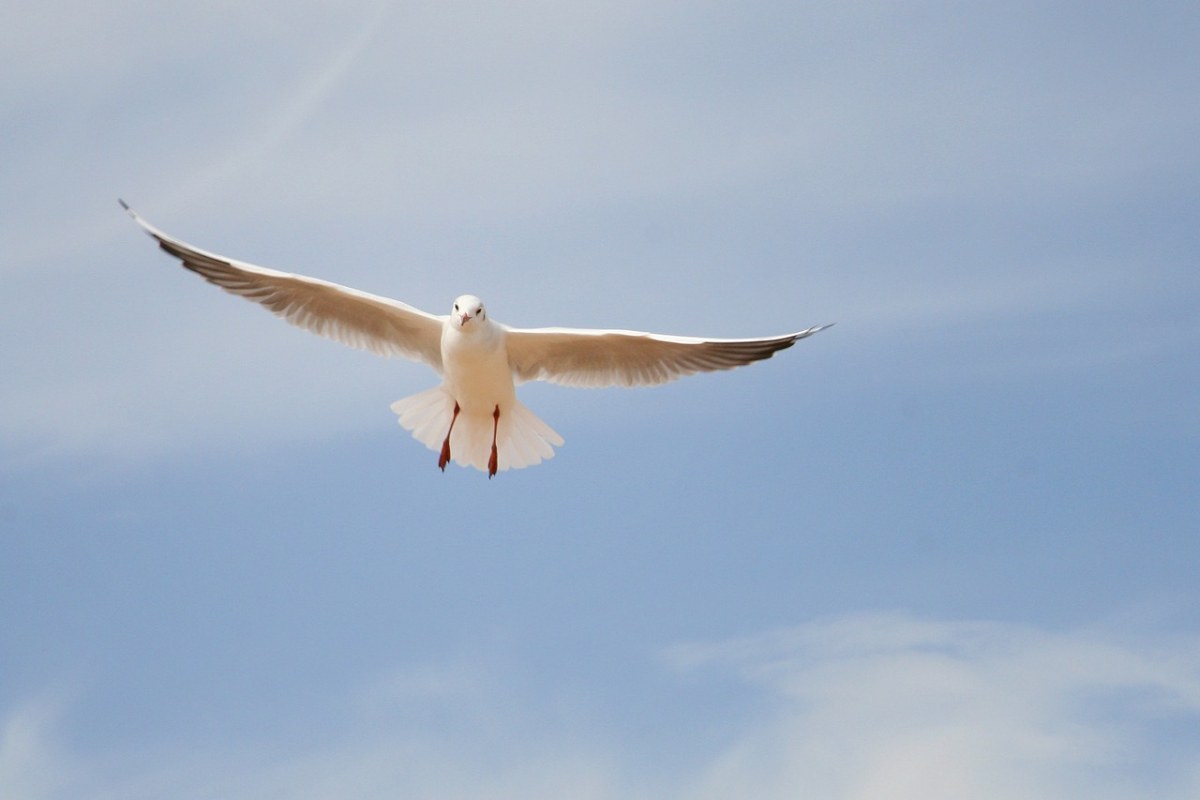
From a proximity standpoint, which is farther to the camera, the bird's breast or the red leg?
the red leg

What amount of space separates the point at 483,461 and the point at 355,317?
1.42 meters

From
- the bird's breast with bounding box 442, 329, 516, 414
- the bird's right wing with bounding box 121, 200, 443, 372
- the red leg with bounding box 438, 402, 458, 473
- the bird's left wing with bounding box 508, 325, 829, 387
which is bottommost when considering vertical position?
the red leg with bounding box 438, 402, 458, 473

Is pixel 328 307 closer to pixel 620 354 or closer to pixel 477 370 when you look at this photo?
pixel 477 370

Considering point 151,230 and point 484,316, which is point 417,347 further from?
point 151,230

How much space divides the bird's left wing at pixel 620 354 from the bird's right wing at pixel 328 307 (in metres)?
0.70

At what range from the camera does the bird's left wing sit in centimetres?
1068

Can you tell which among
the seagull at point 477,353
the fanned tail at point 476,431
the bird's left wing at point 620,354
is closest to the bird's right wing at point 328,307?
the seagull at point 477,353

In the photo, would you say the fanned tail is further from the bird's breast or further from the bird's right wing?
the bird's right wing

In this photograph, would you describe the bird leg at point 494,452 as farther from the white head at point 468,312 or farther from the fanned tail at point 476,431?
the white head at point 468,312

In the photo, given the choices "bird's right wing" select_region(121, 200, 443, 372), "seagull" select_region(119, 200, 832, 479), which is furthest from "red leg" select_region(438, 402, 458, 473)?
"bird's right wing" select_region(121, 200, 443, 372)

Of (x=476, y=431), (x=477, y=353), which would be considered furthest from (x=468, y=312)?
(x=476, y=431)

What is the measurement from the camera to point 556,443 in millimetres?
11070

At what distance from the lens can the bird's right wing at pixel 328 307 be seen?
10.8m

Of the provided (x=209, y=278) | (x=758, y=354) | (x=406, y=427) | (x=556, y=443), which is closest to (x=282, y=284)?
(x=209, y=278)
